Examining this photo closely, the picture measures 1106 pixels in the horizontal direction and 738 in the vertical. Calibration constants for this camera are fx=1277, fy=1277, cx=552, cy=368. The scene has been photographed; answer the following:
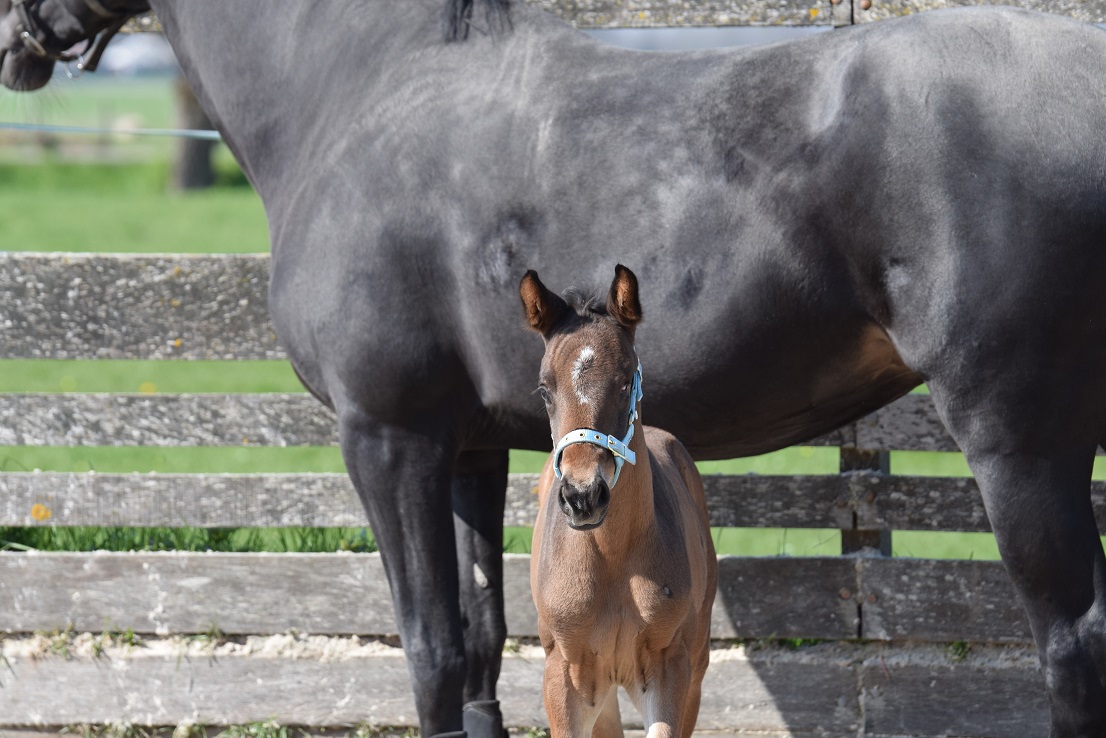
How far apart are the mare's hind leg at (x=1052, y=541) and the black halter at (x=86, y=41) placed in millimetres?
2690

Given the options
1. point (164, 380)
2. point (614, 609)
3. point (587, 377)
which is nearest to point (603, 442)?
point (587, 377)

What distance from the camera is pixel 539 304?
2.62 metres

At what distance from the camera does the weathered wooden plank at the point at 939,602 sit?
12.8 ft

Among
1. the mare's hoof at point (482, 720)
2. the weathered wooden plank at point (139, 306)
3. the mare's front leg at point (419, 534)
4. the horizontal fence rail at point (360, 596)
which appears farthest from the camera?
the weathered wooden plank at point (139, 306)

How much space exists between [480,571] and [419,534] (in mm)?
484

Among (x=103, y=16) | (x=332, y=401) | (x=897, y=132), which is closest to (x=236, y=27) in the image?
(x=103, y=16)

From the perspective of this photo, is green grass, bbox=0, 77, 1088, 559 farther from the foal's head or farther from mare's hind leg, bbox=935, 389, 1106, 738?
the foal's head

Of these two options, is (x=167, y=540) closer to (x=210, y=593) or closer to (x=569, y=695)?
(x=210, y=593)

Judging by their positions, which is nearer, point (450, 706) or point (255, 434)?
point (450, 706)

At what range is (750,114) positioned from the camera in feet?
9.50

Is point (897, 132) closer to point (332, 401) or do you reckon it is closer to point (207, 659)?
point (332, 401)

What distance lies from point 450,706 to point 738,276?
1.35m

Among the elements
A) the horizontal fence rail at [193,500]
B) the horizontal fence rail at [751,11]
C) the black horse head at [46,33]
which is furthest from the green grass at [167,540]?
the horizontal fence rail at [751,11]

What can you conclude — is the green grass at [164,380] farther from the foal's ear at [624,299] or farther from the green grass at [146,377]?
the foal's ear at [624,299]
